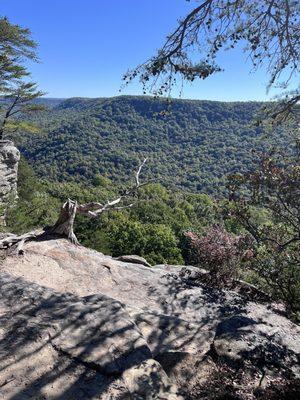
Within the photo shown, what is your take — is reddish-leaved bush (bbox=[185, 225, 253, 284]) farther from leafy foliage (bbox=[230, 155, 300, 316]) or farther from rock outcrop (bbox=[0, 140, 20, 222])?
rock outcrop (bbox=[0, 140, 20, 222])

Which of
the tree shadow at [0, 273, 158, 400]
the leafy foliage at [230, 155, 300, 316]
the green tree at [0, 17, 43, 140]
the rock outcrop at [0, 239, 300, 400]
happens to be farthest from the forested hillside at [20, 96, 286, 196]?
the tree shadow at [0, 273, 158, 400]

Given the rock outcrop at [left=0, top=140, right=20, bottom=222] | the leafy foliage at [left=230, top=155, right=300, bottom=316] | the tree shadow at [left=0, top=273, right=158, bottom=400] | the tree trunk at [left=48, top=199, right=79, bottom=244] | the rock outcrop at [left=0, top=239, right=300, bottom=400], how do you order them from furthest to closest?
the rock outcrop at [left=0, top=140, right=20, bottom=222], the tree trunk at [left=48, top=199, right=79, bottom=244], the leafy foliage at [left=230, top=155, right=300, bottom=316], the rock outcrop at [left=0, top=239, right=300, bottom=400], the tree shadow at [left=0, top=273, right=158, bottom=400]

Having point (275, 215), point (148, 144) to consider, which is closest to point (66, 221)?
point (275, 215)

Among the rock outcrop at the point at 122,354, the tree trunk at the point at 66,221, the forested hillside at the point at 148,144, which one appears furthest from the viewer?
the forested hillside at the point at 148,144

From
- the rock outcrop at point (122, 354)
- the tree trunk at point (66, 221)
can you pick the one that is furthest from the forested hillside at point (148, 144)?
the rock outcrop at point (122, 354)

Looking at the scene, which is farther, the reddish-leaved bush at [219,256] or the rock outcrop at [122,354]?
the reddish-leaved bush at [219,256]

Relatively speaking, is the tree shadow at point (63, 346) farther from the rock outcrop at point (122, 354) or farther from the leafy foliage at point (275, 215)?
the leafy foliage at point (275, 215)

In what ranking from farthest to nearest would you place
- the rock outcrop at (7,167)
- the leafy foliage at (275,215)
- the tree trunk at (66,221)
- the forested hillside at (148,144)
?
the forested hillside at (148,144), the rock outcrop at (7,167), the tree trunk at (66,221), the leafy foliage at (275,215)
